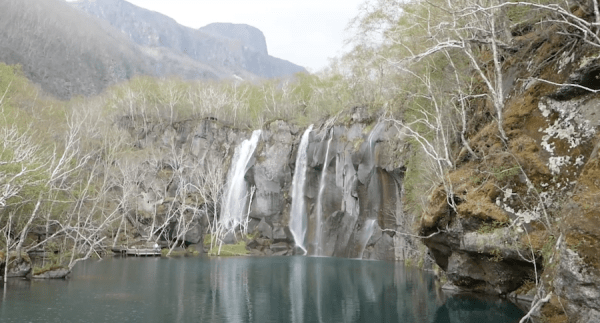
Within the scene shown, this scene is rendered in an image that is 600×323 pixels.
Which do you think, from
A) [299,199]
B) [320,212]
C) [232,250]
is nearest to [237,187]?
[299,199]

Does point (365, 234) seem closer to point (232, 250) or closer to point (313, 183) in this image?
point (313, 183)

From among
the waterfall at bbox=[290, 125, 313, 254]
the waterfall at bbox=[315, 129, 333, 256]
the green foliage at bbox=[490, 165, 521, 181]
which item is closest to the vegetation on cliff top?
the green foliage at bbox=[490, 165, 521, 181]

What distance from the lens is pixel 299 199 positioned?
163 feet

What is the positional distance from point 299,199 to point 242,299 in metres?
29.9

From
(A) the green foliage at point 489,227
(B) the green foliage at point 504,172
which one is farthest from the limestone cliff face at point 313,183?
(B) the green foliage at point 504,172

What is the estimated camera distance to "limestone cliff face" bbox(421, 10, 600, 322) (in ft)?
33.9

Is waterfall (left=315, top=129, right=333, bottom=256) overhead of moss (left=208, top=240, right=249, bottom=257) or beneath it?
overhead

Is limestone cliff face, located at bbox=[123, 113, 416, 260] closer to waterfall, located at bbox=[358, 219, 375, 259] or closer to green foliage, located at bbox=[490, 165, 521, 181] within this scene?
waterfall, located at bbox=[358, 219, 375, 259]

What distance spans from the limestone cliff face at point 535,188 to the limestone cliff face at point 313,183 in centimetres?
1862

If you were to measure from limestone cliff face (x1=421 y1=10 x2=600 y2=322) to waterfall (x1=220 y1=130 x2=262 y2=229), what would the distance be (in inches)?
1380

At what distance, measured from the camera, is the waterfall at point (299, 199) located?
48.4 metres

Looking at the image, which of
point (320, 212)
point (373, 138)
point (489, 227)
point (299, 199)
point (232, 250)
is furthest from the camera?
point (299, 199)

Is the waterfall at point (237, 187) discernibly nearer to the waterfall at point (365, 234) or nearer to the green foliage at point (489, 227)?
the waterfall at point (365, 234)

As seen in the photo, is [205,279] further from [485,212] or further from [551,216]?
[551,216]
